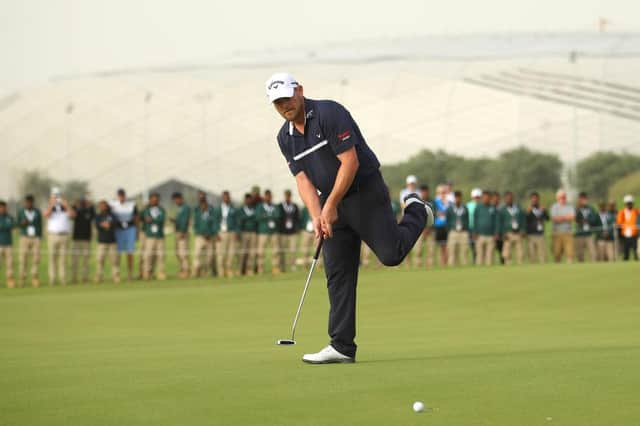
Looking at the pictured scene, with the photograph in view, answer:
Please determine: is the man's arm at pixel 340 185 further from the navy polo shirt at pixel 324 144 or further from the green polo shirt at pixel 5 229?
the green polo shirt at pixel 5 229

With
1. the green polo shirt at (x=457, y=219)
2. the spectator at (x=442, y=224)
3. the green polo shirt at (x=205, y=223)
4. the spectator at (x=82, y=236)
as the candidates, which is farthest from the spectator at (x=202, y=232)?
the green polo shirt at (x=457, y=219)

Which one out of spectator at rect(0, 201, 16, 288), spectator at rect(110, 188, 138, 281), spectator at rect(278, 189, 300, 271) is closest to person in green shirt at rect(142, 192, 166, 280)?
spectator at rect(110, 188, 138, 281)

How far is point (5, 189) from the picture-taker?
275 ft

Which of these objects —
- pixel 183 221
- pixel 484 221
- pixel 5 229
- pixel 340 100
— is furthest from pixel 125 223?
pixel 340 100

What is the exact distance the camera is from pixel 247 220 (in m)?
33.2

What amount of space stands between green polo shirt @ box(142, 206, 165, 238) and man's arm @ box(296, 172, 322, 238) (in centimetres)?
2298

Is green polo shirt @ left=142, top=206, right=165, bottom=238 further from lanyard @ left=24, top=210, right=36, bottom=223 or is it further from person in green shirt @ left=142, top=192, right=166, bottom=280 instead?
lanyard @ left=24, top=210, right=36, bottom=223

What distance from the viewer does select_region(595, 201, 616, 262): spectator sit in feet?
111

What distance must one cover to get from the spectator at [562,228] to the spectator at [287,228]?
690cm

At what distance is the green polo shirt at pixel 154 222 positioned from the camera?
105 ft

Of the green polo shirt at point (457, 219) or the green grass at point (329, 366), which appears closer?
the green grass at point (329, 366)

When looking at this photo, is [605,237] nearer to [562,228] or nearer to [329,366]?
[562,228]

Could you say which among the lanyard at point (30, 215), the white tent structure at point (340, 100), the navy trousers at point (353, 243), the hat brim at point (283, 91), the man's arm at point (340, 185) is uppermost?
the white tent structure at point (340, 100)

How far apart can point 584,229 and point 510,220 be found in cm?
228
